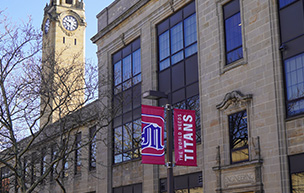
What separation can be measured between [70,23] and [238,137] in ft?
188

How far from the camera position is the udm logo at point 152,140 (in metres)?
14.6

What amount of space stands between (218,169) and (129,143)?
911cm

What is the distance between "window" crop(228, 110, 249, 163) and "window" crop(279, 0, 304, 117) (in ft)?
7.46

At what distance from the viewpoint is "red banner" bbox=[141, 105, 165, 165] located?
1463cm

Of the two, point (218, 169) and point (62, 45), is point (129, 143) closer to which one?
point (218, 169)

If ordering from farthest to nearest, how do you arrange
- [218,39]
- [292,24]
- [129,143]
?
[129,143] < [218,39] < [292,24]

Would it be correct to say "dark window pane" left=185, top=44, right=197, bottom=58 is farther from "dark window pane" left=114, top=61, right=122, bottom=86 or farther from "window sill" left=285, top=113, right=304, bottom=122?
"dark window pane" left=114, top=61, right=122, bottom=86

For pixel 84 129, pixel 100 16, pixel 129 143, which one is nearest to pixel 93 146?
pixel 84 129

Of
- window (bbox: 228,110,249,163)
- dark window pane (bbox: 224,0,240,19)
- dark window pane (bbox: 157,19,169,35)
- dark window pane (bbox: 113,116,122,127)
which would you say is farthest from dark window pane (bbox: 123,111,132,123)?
dark window pane (bbox: 224,0,240,19)

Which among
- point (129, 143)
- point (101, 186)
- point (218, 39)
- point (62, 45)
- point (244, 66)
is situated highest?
point (62, 45)

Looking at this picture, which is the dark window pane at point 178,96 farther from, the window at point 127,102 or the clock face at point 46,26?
the clock face at point 46,26

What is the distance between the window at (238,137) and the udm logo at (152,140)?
5222 mm

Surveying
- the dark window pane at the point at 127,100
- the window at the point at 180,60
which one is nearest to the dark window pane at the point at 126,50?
the dark window pane at the point at 127,100

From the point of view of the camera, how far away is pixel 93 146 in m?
33.1
